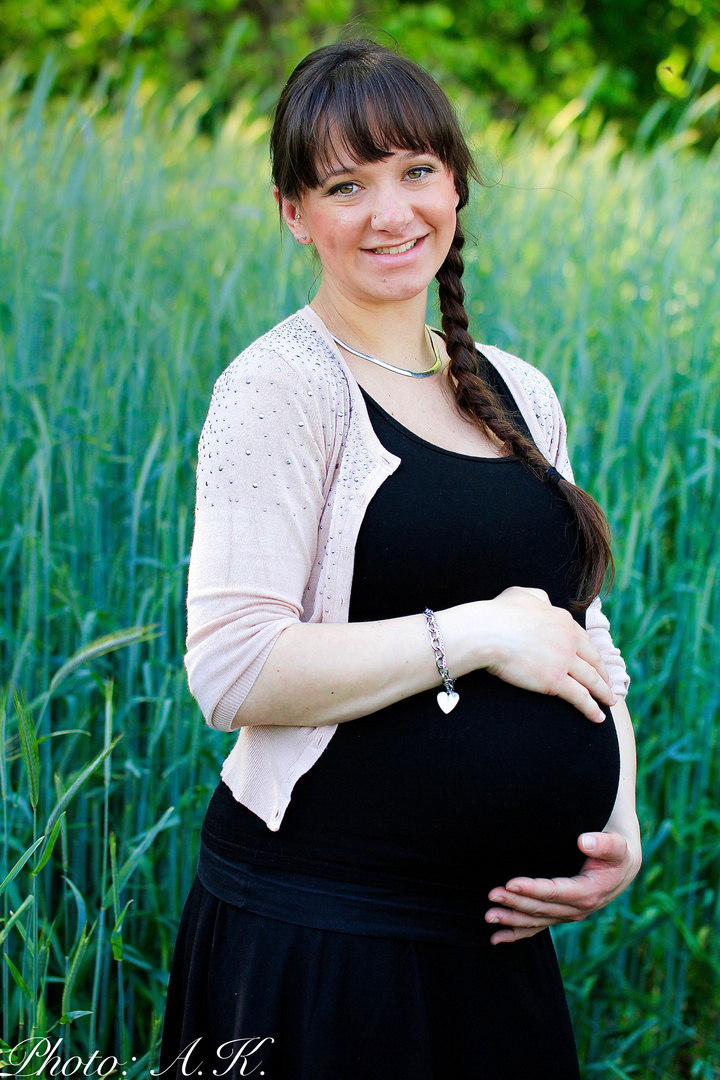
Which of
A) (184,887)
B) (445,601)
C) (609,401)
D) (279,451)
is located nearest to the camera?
(279,451)

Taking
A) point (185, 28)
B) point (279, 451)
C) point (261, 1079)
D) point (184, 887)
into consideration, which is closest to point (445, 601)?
point (279, 451)

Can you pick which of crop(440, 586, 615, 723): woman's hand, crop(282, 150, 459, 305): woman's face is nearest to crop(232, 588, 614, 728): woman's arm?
crop(440, 586, 615, 723): woman's hand

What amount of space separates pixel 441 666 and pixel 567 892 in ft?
1.18

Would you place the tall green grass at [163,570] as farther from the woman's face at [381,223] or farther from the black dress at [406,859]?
the woman's face at [381,223]

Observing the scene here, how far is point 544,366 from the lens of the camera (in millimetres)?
2318

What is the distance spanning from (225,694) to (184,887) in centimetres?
87

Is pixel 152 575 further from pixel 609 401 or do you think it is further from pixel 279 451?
pixel 609 401

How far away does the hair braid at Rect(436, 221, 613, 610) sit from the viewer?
1.25 m

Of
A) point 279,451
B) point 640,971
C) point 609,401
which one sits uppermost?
point 609,401

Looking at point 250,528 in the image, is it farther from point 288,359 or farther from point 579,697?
point 579,697

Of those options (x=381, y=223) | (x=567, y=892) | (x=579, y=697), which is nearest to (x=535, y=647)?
(x=579, y=697)

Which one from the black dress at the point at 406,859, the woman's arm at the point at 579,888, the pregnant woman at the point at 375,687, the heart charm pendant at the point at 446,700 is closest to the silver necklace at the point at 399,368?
the pregnant woman at the point at 375,687

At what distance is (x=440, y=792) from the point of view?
1.09 m

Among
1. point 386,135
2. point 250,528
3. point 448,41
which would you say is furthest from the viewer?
point 448,41
